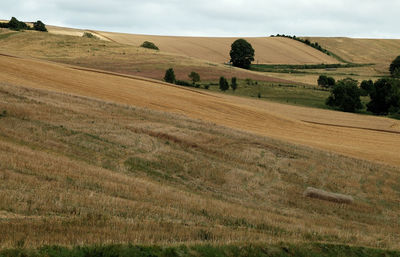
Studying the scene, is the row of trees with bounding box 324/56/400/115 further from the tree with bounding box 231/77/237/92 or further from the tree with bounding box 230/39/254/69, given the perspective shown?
the tree with bounding box 230/39/254/69

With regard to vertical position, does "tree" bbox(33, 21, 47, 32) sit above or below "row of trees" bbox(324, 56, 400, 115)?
above

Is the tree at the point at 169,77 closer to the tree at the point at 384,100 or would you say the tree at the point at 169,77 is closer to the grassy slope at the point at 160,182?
the tree at the point at 384,100

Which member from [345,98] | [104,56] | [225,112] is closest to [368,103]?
[345,98]

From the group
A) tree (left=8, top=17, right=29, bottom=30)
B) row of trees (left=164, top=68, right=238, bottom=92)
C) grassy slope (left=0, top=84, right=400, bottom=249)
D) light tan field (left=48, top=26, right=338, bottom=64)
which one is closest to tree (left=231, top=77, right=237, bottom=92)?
row of trees (left=164, top=68, right=238, bottom=92)

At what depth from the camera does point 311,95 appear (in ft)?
253

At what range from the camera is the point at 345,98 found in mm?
70875

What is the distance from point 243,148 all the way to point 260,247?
1919 cm

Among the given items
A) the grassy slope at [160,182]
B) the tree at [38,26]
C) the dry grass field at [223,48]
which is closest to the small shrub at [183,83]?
the grassy slope at [160,182]

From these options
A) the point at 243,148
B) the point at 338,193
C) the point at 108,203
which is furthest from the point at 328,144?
the point at 108,203

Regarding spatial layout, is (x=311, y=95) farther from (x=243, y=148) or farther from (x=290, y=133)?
(x=243, y=148)

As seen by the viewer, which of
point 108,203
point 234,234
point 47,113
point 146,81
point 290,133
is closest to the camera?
point 234,234

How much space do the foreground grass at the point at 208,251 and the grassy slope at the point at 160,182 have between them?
0.77m

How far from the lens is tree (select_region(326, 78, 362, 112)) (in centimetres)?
7081

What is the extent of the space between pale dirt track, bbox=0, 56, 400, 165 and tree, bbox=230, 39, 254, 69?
5756cm
